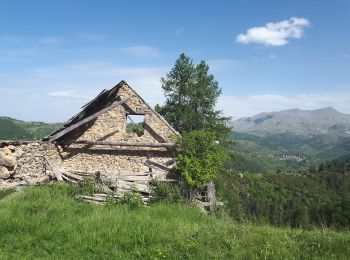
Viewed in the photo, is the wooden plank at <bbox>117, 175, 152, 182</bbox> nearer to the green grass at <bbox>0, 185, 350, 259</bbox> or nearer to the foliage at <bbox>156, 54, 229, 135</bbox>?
the green grass at <bbox>0, 185, 350, 259</bbox>

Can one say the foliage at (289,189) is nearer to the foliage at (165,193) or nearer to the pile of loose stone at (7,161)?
the foliage at (165,193)

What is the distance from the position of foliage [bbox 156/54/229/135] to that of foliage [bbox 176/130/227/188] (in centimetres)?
1429

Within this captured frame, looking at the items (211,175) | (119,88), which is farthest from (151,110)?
(211,175)

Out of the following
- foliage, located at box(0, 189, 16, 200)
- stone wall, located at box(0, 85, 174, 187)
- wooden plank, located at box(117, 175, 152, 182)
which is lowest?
foliage, located at box(0, 189, 16, 200)

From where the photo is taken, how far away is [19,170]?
1609 centimetres

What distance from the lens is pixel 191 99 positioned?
30.5 meters

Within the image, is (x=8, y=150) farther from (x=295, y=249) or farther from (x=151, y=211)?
(x=295, y=249)

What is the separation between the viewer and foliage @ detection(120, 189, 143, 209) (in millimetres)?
11539

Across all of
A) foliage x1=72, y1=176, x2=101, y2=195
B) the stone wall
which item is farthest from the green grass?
the stone wall

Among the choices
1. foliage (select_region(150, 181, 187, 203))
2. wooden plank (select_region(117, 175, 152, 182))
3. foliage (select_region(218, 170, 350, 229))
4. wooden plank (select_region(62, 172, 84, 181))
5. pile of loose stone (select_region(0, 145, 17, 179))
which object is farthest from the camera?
foliage (select_region(218, 170, 350, 229))

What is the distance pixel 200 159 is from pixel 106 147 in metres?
5.77

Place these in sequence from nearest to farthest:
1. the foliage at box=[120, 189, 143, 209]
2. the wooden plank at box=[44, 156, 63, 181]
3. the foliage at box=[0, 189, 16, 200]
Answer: the foliage at box=[120, 189, 143, 209] < the foliage at box=[0, 189, 16, 200] < the wooden plank at box=[44, 156, 63, 181]

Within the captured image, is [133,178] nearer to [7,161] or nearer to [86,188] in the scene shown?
[86,188]

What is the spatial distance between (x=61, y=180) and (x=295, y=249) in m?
12.1
